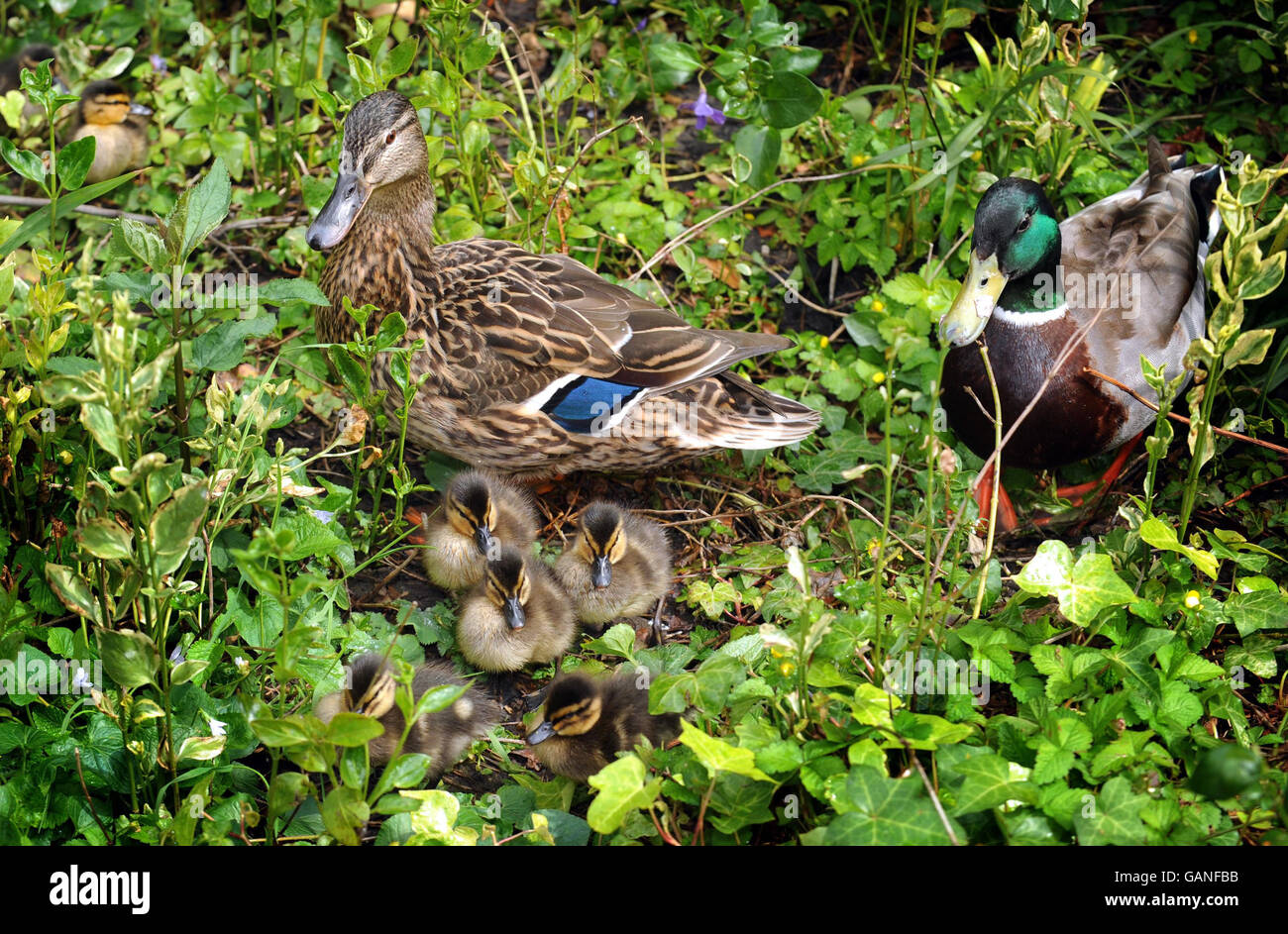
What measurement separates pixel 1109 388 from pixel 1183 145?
149 cm

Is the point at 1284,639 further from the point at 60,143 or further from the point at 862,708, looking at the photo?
the point at 60,143

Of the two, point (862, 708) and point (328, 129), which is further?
point (328, 129)

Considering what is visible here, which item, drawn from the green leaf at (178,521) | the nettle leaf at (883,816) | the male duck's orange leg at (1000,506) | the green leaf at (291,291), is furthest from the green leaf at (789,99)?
the green leaf at (178,521)

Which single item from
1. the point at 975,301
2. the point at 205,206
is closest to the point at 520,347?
the point at 205,206

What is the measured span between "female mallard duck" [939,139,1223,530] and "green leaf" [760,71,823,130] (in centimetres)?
63

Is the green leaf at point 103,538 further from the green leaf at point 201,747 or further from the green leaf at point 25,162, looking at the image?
the green leaf at point 25,162

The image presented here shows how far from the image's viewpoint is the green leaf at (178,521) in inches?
79.9

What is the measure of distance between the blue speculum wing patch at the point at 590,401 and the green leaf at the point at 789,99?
41.2 inches

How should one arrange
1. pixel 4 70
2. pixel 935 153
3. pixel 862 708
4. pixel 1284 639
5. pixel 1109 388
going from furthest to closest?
pixel 4 70 → pixel 935 153 → pixel 1109 388 → pixel 1284 639 → pixel 862 708

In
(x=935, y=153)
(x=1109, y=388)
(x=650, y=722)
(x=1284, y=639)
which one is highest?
(x=935, y=153)

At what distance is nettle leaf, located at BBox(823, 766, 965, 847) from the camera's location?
7.10ft

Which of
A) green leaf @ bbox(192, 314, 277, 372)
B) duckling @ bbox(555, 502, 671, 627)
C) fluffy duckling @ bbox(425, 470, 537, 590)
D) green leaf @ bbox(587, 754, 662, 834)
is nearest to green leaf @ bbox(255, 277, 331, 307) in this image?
green leaf @ bbox(192, 314, 277, 372)

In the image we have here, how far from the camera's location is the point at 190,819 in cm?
237
